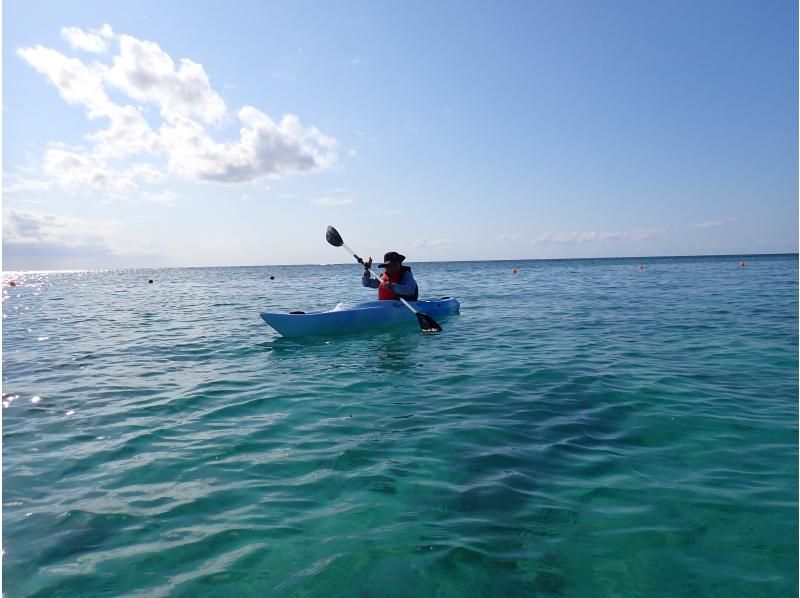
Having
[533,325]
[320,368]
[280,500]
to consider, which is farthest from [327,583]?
[533,325]

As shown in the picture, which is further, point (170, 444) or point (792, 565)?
point (170, 444)

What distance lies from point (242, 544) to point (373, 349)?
8.09 metres

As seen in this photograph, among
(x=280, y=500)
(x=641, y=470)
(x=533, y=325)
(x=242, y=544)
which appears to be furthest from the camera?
(x=533, y=325)

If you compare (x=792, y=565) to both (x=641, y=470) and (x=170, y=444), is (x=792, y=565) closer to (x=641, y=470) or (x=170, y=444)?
(x=641, y=470)

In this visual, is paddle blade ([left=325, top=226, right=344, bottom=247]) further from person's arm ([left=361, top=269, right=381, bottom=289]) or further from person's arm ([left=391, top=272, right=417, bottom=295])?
person's arm ([left=391, top=272, right=417, bottom=295])

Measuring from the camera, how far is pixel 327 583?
332cm

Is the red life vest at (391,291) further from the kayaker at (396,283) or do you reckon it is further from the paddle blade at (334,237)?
the paddle blade at (334,237)

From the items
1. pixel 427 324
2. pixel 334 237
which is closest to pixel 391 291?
pixel 427 324

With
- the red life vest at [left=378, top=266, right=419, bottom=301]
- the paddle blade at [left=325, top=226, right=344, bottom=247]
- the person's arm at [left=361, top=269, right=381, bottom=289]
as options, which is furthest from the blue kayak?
the paddle blade at [left=325, top=226, right=344, bottom=247]

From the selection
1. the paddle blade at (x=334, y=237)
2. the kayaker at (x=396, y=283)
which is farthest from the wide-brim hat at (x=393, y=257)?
the paddle blade at (x=334, y=237)

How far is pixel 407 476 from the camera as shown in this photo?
15.9ft

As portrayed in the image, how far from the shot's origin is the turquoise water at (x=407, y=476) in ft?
11.2

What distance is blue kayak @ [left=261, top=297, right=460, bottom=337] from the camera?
13039 millimetres

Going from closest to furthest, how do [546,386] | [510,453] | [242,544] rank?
1. [242,544]
2. [510,453]
3. [546,386]
